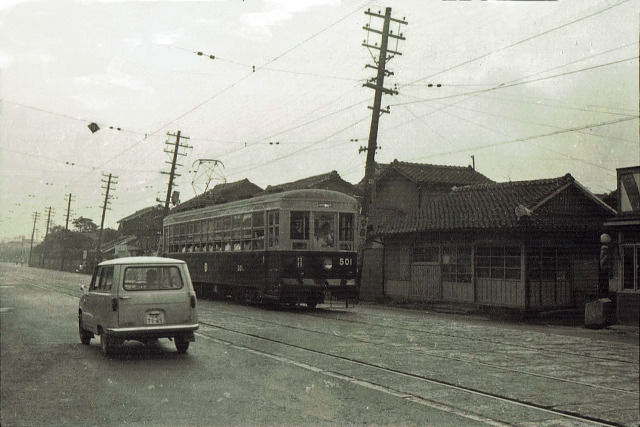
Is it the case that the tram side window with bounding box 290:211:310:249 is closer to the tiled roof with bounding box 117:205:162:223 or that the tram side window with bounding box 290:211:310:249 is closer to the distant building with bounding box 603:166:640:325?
the distant building with bounding box 603:166:640:325

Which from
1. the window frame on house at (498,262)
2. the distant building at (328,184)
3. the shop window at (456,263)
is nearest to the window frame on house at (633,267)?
the window frame on house at (498,262)

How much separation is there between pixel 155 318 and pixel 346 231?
10078 millimetres

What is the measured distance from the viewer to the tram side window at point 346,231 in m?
19.1

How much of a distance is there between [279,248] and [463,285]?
7.39m

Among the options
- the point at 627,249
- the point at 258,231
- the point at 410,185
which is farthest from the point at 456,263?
the point at 410,185

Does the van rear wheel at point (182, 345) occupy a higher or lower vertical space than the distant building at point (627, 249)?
lower

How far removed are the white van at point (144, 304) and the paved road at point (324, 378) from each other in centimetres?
39

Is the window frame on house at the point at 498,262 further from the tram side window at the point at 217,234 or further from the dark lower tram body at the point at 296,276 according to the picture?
the tram side window at the point at 217,234

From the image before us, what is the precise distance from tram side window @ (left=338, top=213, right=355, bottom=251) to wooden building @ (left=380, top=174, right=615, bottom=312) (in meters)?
4.04

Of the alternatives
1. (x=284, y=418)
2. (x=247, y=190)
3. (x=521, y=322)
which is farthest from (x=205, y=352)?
(x=247, y=190)

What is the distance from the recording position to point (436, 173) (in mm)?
35438

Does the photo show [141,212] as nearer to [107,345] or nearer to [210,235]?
[210,235]

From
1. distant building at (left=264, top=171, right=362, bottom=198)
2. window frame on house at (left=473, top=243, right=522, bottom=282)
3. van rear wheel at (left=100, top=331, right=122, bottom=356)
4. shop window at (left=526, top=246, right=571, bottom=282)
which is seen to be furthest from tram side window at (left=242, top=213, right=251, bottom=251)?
distant building at (left=264, top=171, right=362, bottom=198)

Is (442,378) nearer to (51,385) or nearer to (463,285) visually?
(51,385)
